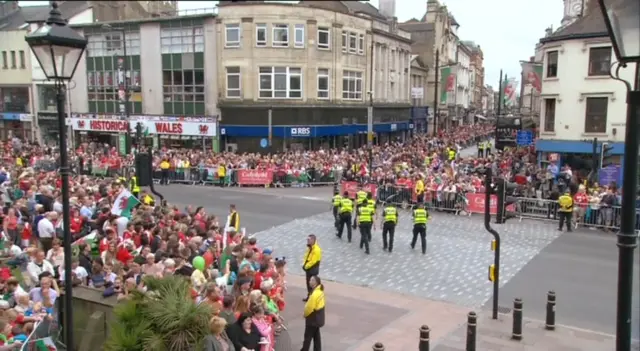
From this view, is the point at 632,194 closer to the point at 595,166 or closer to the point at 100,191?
the point at 100,191

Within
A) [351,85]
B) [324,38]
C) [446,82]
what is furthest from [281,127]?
[446,82]

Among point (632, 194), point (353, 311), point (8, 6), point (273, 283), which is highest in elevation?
point (8, 6)

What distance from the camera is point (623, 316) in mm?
3721

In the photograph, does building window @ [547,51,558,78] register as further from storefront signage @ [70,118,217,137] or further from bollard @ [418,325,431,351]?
bollard @ [418,325,431,351]

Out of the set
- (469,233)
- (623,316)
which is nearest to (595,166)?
(469,233)

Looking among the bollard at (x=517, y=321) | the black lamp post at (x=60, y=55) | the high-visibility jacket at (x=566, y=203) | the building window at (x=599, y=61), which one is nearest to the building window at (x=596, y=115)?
the building window at (x=599, y=61)

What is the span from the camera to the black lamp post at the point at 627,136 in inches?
136

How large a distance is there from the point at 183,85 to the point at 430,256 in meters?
28.6

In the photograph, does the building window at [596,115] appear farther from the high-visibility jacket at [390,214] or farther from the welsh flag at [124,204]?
the welsh flag at [124,204]

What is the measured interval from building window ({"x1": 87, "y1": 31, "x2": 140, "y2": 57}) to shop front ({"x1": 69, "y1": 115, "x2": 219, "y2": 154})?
200 inches

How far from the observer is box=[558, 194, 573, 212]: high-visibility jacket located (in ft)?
63.2

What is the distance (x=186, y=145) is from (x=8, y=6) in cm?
2620

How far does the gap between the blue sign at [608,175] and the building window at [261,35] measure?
2257 cm

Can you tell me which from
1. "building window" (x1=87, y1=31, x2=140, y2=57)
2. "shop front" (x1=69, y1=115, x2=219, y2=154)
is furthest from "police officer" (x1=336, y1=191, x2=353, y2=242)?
"building window" (x1=87, y1=31, x2=140, y2=57)
